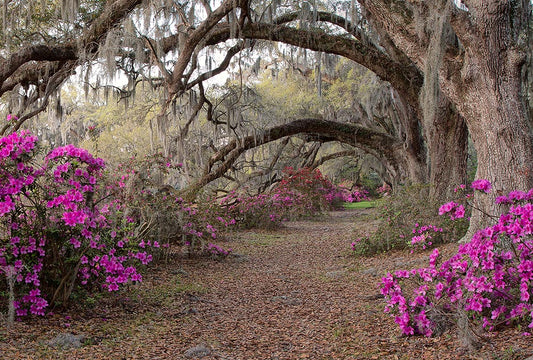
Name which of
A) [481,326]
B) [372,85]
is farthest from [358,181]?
[481,326]

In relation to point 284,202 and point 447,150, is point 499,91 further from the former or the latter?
point 284,202

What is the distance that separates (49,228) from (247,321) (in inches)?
69.9

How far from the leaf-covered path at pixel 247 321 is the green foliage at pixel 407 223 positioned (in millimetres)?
328

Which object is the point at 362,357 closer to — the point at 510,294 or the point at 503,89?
the point at 510,294

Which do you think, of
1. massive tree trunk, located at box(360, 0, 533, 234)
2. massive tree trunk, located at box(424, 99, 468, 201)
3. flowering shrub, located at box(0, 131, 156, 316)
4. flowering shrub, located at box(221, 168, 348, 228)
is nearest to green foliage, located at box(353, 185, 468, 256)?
massive tree trunk, located at box(424, 99, 468, 201)

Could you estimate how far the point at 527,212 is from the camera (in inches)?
110

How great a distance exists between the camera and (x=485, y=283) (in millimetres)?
2852

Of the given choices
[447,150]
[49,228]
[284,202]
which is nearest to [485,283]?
[49,228]

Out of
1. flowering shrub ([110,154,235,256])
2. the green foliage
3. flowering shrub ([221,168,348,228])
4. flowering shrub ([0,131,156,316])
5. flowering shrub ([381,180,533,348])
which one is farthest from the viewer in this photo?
flowering shrub ([221,168,348,228])

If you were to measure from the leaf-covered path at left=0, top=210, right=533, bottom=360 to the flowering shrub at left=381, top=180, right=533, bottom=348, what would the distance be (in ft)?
0.50

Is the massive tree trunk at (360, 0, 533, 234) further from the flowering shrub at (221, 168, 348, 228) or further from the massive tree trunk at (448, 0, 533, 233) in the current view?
the flowering shrub at (221, 168, 348, 228)

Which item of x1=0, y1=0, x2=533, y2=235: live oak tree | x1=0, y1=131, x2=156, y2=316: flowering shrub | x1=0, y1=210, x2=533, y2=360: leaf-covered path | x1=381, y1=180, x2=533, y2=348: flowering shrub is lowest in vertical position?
x1=0, y1=210, x2=533, y2=360: leaf-covered path

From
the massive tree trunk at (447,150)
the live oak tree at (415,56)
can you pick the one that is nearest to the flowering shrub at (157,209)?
the live oak tree at (415,56)

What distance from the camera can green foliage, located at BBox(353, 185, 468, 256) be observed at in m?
6.52
